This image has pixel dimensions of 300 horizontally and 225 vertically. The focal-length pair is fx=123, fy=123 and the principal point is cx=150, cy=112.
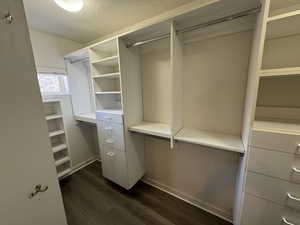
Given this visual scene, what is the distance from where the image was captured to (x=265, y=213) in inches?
35.6

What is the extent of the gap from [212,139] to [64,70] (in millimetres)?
2592

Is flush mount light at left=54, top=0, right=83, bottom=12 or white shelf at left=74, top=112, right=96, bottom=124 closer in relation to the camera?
flush mount light at left=54, top=0, right=83, bottom=12

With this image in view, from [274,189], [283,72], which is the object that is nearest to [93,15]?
[283,72]

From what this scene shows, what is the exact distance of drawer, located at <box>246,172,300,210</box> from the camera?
801 millimetres

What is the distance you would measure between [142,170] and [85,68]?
225cm

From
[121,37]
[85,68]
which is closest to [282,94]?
[121,37]

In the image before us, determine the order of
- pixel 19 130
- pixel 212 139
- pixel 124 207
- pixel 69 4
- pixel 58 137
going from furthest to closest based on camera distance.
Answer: pixel 58 137, pixel 124 207, pixel 212 139, pixel 69 4, pixel 19 130

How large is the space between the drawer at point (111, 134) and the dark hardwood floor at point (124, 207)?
2.49 ft

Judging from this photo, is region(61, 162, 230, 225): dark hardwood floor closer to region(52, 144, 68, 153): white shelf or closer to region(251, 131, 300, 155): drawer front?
region(52, 144, 68, 153): white shelf

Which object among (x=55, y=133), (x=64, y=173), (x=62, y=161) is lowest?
(x=64, y=173)

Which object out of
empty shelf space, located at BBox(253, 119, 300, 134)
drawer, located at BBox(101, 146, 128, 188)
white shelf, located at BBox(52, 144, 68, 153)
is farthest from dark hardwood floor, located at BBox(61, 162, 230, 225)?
empty shelf space, located at BBox(253, 119, 300, 134)

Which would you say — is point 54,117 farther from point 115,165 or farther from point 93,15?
point 93,15

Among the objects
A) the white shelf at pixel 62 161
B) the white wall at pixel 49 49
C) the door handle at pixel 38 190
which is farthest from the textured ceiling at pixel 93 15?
the white shelf at pixel 62 161

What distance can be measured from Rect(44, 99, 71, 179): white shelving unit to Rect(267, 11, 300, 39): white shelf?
269 centimetres
